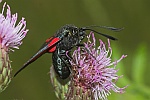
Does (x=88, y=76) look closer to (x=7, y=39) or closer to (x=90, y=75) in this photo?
(x=90, y=75)

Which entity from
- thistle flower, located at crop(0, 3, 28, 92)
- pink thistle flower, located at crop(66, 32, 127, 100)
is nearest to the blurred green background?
pink thistle flower, located at crop(66, 32, 127, 100)

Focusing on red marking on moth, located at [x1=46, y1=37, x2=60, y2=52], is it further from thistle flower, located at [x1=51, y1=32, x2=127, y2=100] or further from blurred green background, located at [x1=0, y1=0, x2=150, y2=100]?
blurred green background, located at [x1=0, y1=0, x2=150, y2=100]

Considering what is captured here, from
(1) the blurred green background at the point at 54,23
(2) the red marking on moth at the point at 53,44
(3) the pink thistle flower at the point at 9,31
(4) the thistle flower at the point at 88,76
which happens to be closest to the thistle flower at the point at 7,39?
(3) the pink thistle flower at the point at 9,31

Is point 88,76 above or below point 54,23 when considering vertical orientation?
below

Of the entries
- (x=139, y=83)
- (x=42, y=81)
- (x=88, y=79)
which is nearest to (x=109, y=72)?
(x=88, y=79)

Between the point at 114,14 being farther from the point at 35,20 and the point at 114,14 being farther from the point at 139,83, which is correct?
the point at 139,83

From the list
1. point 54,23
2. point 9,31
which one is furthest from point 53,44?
point 54,23

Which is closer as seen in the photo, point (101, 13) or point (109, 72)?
point (109, 72)
